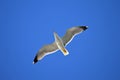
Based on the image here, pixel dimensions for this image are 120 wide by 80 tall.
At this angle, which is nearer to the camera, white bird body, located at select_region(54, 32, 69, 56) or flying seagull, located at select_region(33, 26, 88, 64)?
white bird body, located at select_region(54, 32, 69, 56)

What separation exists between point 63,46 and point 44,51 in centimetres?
78

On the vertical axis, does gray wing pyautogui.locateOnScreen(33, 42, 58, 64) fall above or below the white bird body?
above

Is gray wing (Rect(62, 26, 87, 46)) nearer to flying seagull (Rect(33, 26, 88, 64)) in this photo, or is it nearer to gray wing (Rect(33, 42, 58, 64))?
flying seagull (Rect(33, 26, 88, 64))

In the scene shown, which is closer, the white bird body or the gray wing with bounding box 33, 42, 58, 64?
the white bird body

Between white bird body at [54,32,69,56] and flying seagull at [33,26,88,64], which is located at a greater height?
A: flying seagull at [33,26,88,64]

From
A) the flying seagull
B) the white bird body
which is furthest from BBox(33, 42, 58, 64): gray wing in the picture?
the white bird body

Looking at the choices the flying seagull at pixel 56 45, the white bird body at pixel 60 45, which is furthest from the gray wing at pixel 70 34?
the white bird body at pixel 60 45

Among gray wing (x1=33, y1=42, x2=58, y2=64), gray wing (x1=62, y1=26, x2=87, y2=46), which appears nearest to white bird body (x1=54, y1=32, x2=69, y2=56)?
gray wing (x1=62, y1=26, x2=87, y2=46)

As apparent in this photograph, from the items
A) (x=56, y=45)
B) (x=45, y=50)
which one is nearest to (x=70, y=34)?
(x=56, y=45)

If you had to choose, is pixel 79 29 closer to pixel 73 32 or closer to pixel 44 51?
pixel 73 32

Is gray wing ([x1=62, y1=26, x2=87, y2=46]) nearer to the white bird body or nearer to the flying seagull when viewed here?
the flying seagull

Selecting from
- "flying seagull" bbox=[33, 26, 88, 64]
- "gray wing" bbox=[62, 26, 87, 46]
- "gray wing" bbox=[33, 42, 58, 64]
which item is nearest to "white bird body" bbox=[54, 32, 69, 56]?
"flying seagull" bbox=[33, 26, 88, 64]

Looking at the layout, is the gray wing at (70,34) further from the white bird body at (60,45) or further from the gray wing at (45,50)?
the gray wing at (45,50)

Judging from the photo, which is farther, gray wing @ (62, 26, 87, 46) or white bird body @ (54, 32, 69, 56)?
gray wing @ (62, 26, 87, 46)
